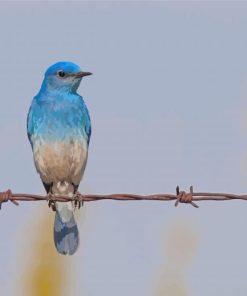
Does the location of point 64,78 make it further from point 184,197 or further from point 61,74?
→ point 184,197

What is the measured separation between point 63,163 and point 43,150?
0.22 m

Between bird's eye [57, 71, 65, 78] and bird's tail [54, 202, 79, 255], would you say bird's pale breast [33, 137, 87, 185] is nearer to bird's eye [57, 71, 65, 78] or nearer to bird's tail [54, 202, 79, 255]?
bird's tail [54, 202, 79, 255]

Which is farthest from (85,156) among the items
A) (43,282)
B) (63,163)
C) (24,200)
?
(24,200)

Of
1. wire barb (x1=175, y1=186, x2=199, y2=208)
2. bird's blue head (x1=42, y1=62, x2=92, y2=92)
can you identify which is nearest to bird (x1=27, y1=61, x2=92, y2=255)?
bird's blue head (x1=42, y1=62, x2=92, y2=92)

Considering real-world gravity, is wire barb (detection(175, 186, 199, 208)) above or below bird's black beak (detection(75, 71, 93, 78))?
below

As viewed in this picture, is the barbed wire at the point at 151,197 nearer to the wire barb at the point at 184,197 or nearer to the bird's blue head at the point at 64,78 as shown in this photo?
the wire barb at the point at 184,197

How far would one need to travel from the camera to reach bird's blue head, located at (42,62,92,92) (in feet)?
30.3

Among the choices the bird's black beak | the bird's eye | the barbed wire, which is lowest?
the barbed wire

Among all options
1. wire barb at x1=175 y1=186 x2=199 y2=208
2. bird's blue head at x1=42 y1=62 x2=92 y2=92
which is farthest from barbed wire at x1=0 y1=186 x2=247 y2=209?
bird's blue head at x1=42 y1=62 x2=92 y2=92

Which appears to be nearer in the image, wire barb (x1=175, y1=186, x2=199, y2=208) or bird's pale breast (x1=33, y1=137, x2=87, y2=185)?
wire barb (x1=175, y1=186, x2=199, y2=208)

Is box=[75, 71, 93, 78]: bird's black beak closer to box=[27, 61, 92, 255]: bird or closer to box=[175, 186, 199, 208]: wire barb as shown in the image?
box=[27, 61, 92, 255]: bird

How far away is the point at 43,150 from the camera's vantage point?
8.77m

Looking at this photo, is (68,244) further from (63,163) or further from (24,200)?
(24,200)

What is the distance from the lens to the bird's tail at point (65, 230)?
8.70 metres
